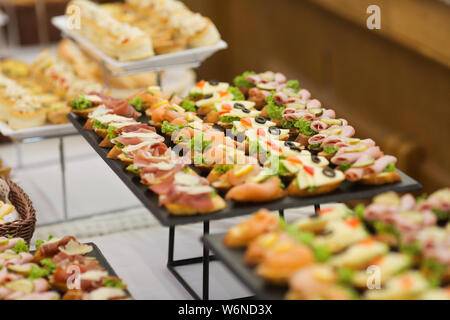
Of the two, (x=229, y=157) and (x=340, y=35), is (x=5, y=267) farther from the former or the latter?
(x=340, y=35)

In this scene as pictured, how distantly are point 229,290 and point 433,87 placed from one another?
2290mm

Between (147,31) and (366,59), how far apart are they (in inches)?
66.2

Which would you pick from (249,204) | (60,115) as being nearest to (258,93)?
(249,204)

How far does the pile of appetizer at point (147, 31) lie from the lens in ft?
14.3

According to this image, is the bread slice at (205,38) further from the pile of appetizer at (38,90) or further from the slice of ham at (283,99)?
the slice of ham at (283,99)

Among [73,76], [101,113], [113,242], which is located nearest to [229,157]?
[101,113]

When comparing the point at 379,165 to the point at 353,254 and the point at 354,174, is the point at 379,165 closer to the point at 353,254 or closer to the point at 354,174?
the point at 354,174

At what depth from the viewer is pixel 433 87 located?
16.4 feet

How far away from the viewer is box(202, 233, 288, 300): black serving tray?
2152mm

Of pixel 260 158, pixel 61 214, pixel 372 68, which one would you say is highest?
pixel 260 158

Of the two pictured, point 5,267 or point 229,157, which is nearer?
point 5,267

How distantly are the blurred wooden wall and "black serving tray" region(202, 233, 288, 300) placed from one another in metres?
2.78

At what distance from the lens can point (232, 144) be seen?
3.14 m

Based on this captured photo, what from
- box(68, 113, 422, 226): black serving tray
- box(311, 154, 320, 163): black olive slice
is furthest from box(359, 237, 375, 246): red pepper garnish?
box(311, 154, 320, 163): black olive slice
